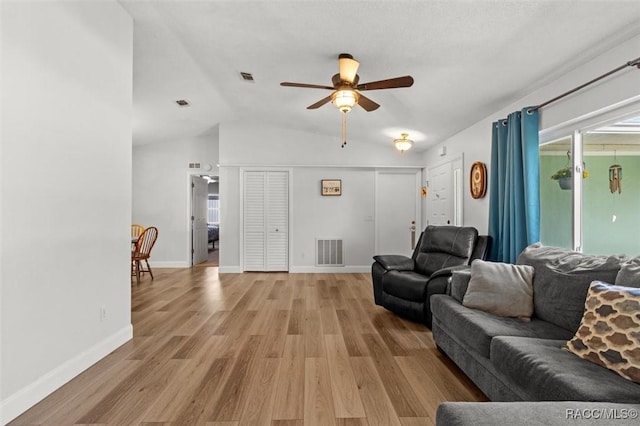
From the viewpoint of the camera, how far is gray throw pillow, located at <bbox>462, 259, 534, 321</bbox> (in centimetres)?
220

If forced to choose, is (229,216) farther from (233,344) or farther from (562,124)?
(562,124)

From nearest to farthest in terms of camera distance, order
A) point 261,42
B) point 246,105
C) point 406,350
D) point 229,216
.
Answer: point 406,350 < point 261,42 < point 246,105 < point 229,216

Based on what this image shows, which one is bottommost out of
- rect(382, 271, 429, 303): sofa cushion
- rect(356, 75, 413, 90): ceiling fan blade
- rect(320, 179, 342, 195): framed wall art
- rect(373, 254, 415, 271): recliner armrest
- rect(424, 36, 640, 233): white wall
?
rect(382, 271, 429, 303): sofa cushion

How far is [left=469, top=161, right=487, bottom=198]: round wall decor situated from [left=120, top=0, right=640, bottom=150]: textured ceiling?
64 cm

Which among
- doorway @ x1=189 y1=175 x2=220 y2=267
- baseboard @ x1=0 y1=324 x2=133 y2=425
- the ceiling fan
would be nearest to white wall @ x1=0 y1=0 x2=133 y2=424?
baseboard @ x1=0 y1=324 x2=133 y2=425

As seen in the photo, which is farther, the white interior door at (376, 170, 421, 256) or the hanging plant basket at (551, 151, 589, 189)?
the white interior door at (376, 170, 421, 256)

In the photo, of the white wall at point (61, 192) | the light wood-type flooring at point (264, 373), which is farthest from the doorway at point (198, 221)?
the white wall at point (61, 192)

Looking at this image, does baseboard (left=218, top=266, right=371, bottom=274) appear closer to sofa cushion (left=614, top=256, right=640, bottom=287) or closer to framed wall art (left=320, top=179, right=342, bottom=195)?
framed wall art (left=320, top=179, right=342, bottom=195)

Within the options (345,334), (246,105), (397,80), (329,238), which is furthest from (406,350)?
(246,105)

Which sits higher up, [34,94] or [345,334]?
[34,94]

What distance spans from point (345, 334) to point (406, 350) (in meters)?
0.60

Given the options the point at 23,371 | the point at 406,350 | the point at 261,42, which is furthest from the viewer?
the point at 261,42

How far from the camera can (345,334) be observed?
2990 mm

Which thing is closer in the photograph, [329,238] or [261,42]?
[261,42]
